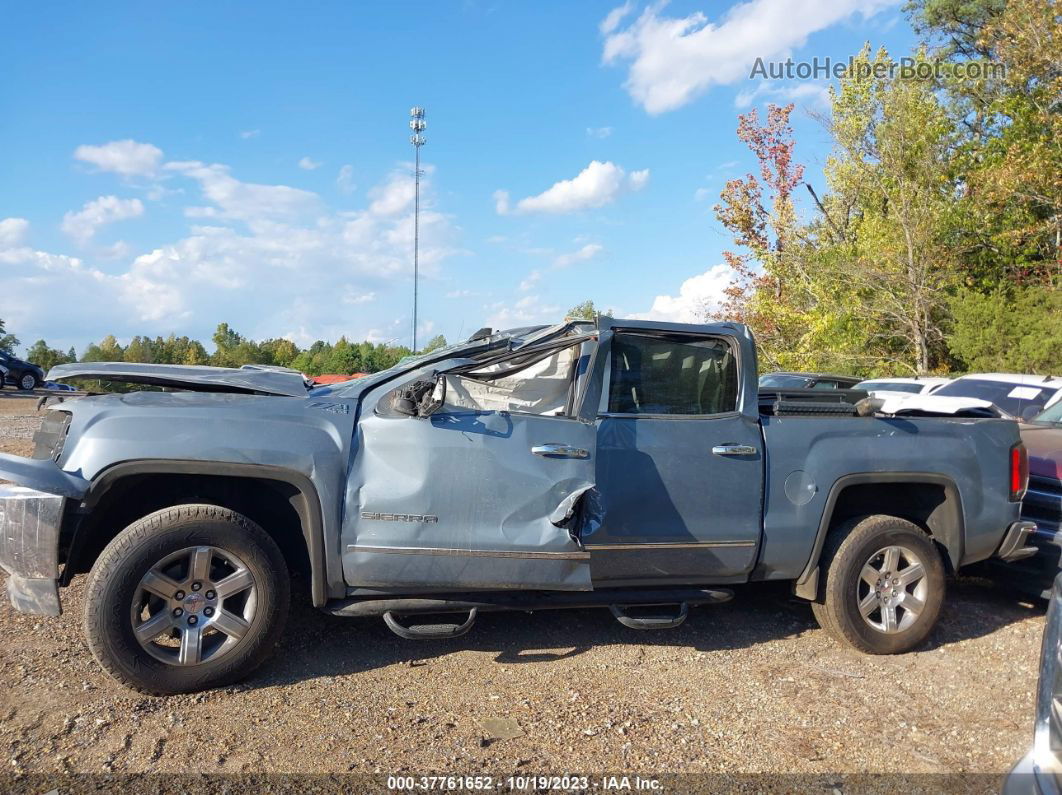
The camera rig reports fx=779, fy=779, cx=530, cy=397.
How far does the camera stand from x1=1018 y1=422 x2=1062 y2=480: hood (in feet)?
19.0

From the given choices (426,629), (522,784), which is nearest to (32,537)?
(426,629)

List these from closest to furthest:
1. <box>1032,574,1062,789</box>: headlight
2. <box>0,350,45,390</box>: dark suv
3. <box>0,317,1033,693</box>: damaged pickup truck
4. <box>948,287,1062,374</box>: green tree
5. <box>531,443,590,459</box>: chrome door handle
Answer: <box>1032,574,1062,789</box>: headlight, <box>0,317,1033,693</box>: damaged pickup truck, <box>531,443,590,459</box>: chrome door handle, <box>948,287,1062,374</box>: green tree, <box>0,350,45,390</box>: dark suv

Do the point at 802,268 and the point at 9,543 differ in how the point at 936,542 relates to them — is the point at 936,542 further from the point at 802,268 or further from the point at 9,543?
the point at 802,268

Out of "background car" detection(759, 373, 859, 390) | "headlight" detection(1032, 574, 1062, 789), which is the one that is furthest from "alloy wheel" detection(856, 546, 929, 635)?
"background car" detection(759, 373, 859, 390)

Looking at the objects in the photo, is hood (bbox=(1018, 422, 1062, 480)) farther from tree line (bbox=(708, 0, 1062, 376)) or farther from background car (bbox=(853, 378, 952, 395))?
tree line (bbox=(708, 0, 1062, 376))

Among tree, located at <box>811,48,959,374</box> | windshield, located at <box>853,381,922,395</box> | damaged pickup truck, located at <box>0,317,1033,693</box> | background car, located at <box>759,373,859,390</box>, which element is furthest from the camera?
tree, located at <box>811,48,959,374</box>

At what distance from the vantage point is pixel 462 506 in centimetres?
393

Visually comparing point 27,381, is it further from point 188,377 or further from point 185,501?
point 185,501

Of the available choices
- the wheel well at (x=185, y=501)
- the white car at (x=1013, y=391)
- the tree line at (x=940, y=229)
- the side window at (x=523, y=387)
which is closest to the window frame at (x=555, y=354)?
the side window at (x=523, y=387)

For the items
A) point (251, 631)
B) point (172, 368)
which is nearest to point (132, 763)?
point (251, 631)

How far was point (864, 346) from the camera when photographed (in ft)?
76.3

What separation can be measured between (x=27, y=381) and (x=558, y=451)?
31.9 m

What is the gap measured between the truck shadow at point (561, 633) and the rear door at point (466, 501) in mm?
695

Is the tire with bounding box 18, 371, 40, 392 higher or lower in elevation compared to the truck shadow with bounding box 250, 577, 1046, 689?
higher
